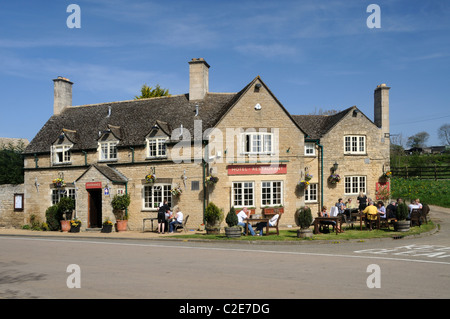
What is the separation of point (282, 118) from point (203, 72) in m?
6.06

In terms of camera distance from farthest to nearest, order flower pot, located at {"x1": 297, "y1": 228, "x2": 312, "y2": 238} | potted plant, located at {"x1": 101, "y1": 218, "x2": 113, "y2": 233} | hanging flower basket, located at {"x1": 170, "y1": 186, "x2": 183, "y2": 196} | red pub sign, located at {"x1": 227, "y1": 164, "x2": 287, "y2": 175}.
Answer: hanging flower basket, located at {"x1": 170, "y1": 186, "x2": 183, "y2": 196} < red pub sign, located at {"x1": 227, "y1": 164, "x2": 287, "y2": 175} < potted plant, located at {"x1": 101, "y1": 218, "x2": 113, "y2": 233} < flower pot, located at {"x1": 297, "y1": 228, "x2": 312, "y2": 238}

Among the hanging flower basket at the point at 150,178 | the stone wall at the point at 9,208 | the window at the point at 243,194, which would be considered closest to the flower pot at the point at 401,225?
the window at the point at 243,194

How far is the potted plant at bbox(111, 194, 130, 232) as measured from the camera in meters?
23.6

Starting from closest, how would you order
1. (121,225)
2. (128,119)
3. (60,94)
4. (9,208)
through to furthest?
(121,225) < (128,119) < (9,208) < (60,94)

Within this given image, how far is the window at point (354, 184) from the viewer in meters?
27.2

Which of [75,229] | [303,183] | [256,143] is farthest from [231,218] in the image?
[75,229]

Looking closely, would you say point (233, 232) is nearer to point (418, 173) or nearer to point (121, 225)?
point (121, 225)

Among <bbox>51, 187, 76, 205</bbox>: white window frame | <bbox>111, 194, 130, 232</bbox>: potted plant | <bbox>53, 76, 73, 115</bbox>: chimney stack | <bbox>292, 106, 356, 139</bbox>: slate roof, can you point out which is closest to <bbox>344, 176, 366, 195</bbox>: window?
<bbox>292, 106, 356, 139</bbox>: slate roof

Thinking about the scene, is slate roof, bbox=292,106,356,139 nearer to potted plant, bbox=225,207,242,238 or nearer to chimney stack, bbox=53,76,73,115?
potted plant, bbox=225,207,242,238

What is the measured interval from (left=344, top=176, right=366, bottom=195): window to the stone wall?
22.1 metres

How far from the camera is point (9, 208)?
91.9ft

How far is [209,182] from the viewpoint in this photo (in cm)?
2250
